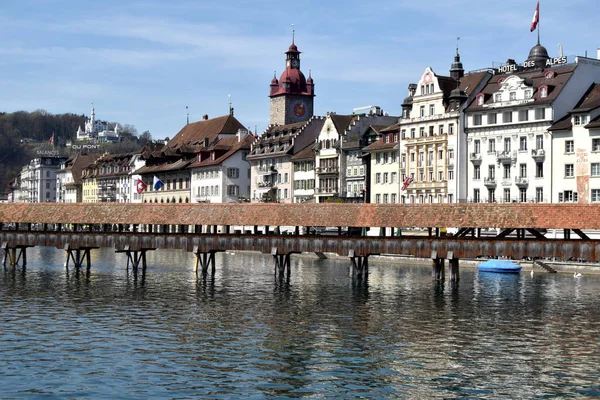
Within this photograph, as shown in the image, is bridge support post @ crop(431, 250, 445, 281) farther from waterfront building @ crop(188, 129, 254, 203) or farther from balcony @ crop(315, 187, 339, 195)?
waterfront building @ crop(188, 129, 254, 203)

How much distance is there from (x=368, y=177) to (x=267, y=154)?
60.7 ft

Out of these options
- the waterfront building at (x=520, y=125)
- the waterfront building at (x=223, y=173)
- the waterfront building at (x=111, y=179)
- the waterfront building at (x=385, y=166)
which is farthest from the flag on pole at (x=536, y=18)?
the waterfront building at (x=111, y=179)

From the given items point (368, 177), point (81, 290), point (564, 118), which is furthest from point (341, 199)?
point (81, 290)

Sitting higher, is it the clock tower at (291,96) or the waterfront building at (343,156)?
the clock tower at (291,96)

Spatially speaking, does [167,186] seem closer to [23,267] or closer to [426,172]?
[426,172]

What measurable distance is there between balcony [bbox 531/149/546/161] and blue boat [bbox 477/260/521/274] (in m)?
12.1

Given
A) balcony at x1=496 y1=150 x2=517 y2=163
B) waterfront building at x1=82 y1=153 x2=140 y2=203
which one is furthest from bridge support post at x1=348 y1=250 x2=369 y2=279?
waterfront building at x1=82 y1=153 x2=140 y2=203

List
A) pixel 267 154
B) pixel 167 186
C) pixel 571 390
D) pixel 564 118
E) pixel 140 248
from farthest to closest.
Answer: pixel 167 186, pixel 267 154, pixel 564 118, pixel 140 248, pixel 571 390

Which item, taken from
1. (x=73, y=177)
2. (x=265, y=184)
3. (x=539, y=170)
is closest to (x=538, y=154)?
(x=539, y=170)

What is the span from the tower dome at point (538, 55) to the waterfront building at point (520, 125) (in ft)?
2.94

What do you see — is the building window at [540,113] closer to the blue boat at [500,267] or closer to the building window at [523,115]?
the building window at [523,115]

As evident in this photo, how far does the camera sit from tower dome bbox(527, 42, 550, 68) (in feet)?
308

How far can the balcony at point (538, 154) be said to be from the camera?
83375 mm

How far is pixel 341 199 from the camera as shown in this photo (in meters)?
107
